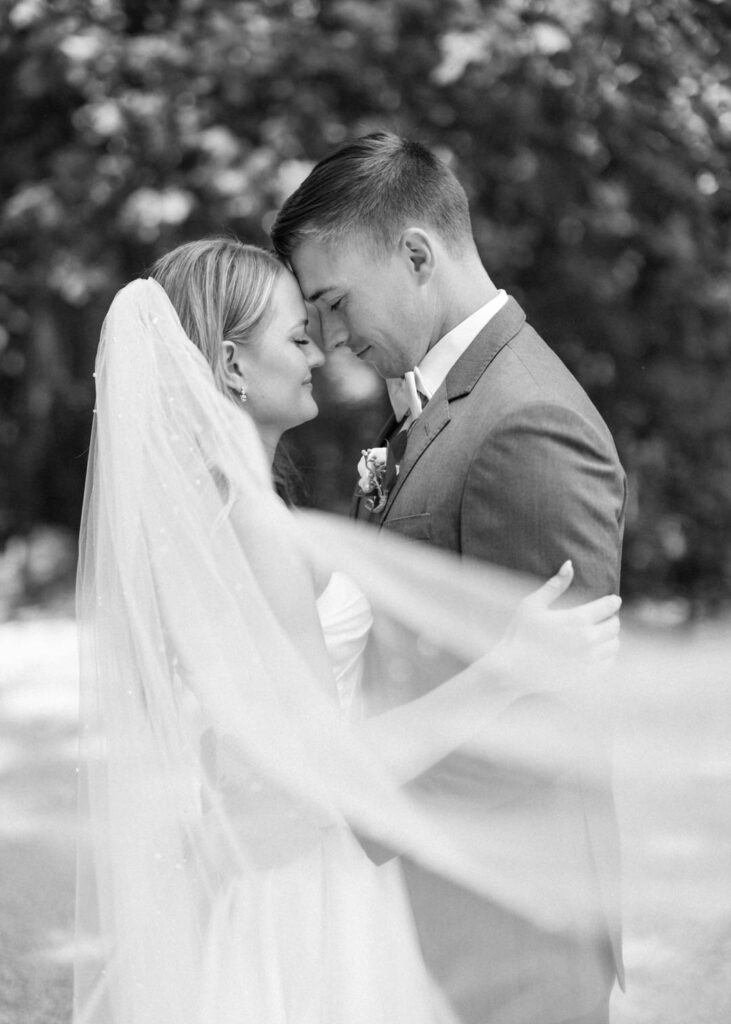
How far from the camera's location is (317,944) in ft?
7.55

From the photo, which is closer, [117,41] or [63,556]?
[117,41]

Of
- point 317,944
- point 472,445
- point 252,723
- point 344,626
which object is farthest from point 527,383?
point 317,944

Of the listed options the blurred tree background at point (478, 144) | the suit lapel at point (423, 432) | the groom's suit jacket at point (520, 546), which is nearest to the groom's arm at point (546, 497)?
the groom's suit jacket at point (520, 546)

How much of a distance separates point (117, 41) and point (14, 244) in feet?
5.68

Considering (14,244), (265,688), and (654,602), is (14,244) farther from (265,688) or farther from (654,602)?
(265,688)

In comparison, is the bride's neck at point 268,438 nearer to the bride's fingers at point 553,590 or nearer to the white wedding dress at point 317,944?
the white wedding dress at point 317,944

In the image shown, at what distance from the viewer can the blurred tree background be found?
6.47 metres

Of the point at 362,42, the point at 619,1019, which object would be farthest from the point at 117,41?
the point at 619,1019

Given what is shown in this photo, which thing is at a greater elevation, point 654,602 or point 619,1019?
point 619,1019

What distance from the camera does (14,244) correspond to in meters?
7.98

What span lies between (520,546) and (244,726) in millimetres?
604

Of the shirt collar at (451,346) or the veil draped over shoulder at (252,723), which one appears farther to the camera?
the shirt collar at (451,346)

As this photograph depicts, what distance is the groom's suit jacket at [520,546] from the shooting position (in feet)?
6.86

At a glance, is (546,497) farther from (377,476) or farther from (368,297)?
(368,297)
